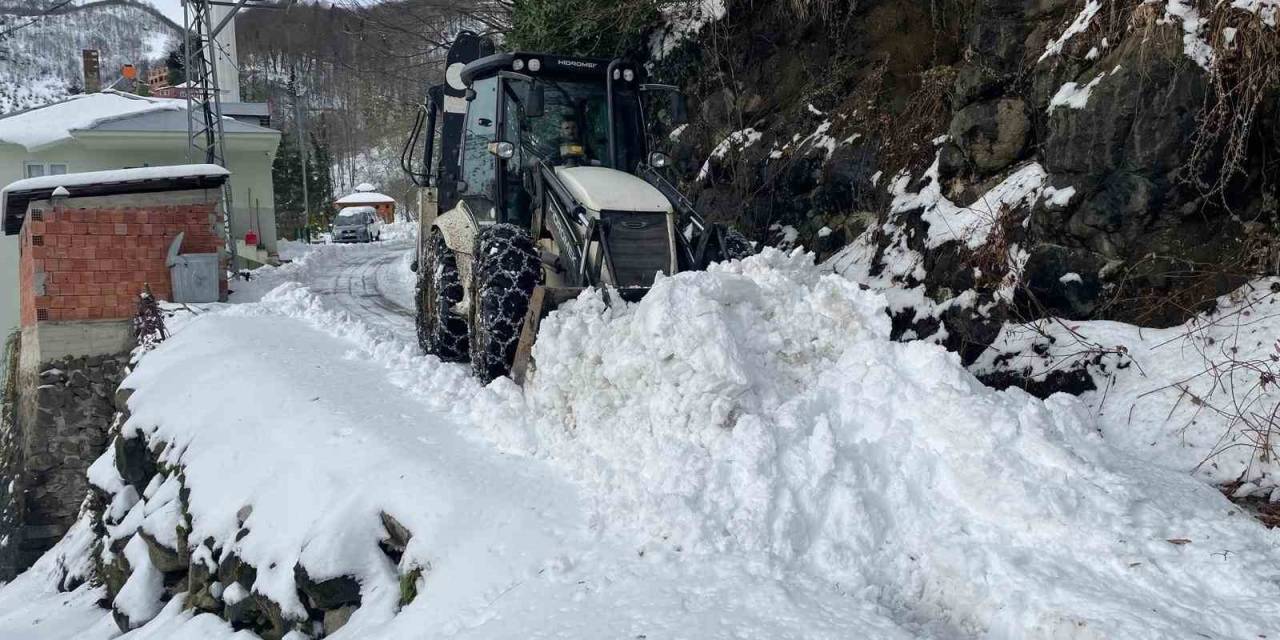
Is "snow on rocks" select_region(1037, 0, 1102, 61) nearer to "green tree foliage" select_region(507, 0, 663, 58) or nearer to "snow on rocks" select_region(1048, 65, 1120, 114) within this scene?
"snow on rocks" select_region(1048, 65, 1120, 114)

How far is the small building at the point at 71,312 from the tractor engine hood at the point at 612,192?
7.10 m

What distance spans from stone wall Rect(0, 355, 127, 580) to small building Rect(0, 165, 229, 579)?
0.01 metres

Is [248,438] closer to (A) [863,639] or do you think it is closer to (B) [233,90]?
(A) [863,639]


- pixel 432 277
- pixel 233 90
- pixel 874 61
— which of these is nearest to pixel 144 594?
pixel 432 277

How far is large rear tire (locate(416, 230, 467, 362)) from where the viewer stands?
308 inches

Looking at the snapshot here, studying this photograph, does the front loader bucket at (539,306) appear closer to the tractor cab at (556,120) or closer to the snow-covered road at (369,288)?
the tractor cab at (556,120)

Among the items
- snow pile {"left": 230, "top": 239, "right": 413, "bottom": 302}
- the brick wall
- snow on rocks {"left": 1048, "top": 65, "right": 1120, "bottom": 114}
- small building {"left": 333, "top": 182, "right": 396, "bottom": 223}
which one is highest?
snow on rocks {"left": 1048, "top": 65, "right": 1120, "bottom": 114}

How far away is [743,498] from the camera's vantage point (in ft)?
13.1

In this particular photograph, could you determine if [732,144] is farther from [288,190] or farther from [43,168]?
[288,190]

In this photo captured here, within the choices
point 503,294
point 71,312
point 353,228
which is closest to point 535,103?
point 503,294

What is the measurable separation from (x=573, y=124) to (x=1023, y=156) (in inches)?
142

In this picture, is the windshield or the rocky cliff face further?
the windshield

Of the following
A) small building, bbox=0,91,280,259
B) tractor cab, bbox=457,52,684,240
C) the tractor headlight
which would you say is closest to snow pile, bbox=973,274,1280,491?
tractor cab, bbox=457,52,684,240

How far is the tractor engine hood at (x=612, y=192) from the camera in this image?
638cm
